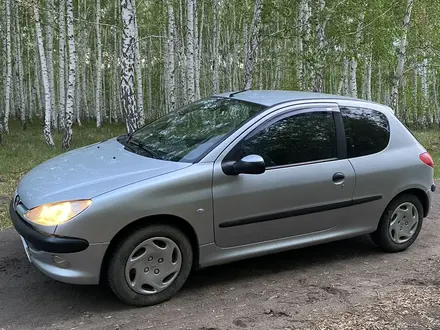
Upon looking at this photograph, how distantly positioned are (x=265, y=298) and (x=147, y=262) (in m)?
1.04

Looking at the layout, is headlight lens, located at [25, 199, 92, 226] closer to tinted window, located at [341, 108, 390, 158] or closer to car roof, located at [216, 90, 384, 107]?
car roof, located at [216, 90, 384, 107]

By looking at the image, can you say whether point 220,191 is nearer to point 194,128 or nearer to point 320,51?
point 194,128

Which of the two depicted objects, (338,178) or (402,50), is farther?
(402,50)

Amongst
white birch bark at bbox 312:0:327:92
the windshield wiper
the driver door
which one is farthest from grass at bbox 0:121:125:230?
white birch bark at bbox 312:0:327:92

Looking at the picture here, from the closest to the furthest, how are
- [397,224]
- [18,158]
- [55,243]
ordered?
[55,243] < [397,224] < [18,158]

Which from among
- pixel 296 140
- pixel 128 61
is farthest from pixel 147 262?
pixel 128 61

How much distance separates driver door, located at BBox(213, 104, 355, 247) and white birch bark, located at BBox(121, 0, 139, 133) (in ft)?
18.2

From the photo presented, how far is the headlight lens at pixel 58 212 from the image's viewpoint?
3.41 m

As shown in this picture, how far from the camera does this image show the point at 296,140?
14.4ft

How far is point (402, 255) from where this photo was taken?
5.07m

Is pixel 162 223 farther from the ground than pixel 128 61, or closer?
closer

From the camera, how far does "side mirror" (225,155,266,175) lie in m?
3.86

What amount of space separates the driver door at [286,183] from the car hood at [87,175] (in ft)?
1.73

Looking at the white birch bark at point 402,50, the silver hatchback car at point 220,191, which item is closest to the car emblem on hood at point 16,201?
the silver hatchback car at point 220,191
